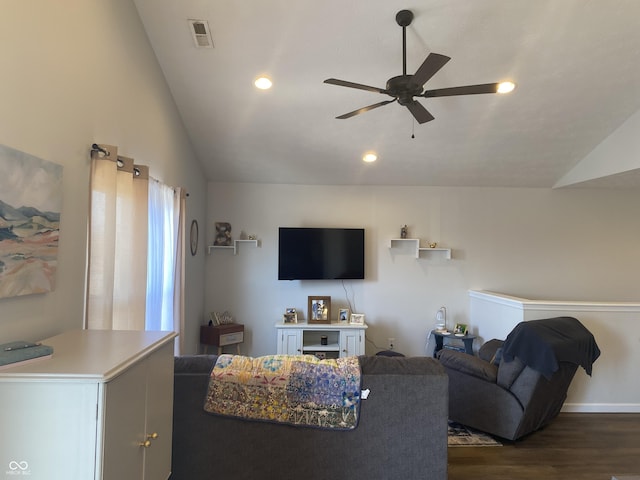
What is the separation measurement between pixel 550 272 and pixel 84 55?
5976 mm

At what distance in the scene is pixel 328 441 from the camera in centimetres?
216

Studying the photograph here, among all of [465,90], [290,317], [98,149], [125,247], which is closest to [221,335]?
[290,317]

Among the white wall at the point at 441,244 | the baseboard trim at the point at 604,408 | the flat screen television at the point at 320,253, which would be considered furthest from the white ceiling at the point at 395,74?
the baseboard trim at the point at 604,408

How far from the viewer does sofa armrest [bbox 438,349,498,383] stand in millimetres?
3297

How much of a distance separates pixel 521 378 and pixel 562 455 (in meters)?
0.67

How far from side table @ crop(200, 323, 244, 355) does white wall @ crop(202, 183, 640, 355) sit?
1.41 feet

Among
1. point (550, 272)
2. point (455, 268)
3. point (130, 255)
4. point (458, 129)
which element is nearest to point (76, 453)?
point (130, 255)

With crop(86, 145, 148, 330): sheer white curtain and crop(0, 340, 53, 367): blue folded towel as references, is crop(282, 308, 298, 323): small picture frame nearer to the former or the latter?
crop(86, 145, 148, 330): sheer white curtain

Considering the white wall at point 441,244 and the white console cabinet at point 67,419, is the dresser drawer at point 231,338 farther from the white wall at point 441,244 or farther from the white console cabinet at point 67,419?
the white console cabinet at point 67,419

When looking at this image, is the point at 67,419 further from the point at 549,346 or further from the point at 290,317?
the point at 290,317

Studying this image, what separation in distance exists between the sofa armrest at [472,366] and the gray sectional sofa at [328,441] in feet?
4.33

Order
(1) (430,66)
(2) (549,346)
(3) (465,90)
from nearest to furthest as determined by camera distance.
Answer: (1) (430,66), (3) (465,90), (2) (549,346)

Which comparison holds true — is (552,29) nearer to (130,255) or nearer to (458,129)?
(458,129)

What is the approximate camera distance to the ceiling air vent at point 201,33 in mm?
2940
